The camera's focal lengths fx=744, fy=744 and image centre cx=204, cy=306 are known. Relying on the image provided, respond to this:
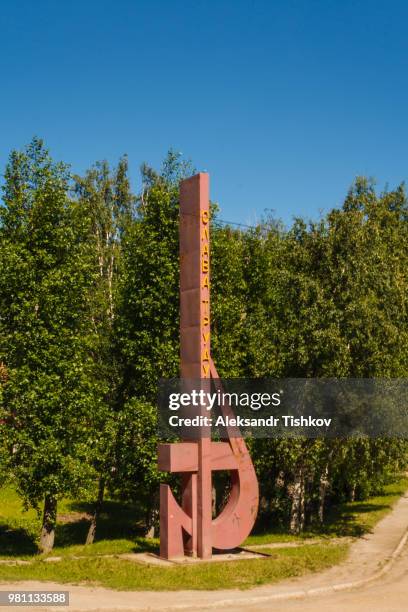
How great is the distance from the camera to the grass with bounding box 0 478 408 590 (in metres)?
19.6

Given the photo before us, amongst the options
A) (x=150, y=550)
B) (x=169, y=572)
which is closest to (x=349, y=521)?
(x=150, y=550)

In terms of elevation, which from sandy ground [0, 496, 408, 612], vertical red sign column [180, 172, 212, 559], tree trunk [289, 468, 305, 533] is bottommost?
sandy ground [0, 496, 408, 612]

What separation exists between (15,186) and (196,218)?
9.56 m

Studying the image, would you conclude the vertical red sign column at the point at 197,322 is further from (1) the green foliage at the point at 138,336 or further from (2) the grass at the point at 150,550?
(1) the green foliage at the point at 138,336

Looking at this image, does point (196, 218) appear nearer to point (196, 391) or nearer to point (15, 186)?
point (196, 391)

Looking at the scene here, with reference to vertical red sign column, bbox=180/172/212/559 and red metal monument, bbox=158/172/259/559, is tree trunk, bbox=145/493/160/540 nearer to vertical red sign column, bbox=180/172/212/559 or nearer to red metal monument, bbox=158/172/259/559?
red metal monument, bbox=158/172/259/559

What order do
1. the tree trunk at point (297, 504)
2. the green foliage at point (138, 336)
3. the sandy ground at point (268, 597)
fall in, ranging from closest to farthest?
the sandy ground at point (268, 597)
the green foliage at point (138, 336)
the tree trunk at point (297, 504)

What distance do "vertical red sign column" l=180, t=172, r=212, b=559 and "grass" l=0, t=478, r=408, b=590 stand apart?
1533 mm

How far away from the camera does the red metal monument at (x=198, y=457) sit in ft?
71.9

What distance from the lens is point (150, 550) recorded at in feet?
81.7

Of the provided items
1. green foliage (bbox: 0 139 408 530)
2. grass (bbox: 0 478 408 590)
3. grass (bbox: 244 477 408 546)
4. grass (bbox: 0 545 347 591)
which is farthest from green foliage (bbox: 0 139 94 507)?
grass (bbox: 244 477 408 546)

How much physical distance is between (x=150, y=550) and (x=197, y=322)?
8.26 metres

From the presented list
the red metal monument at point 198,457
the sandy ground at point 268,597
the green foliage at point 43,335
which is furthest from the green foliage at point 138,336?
the sandy ground at point 268,597

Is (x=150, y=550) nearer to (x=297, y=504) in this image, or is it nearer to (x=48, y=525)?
(x=48, y=525)
